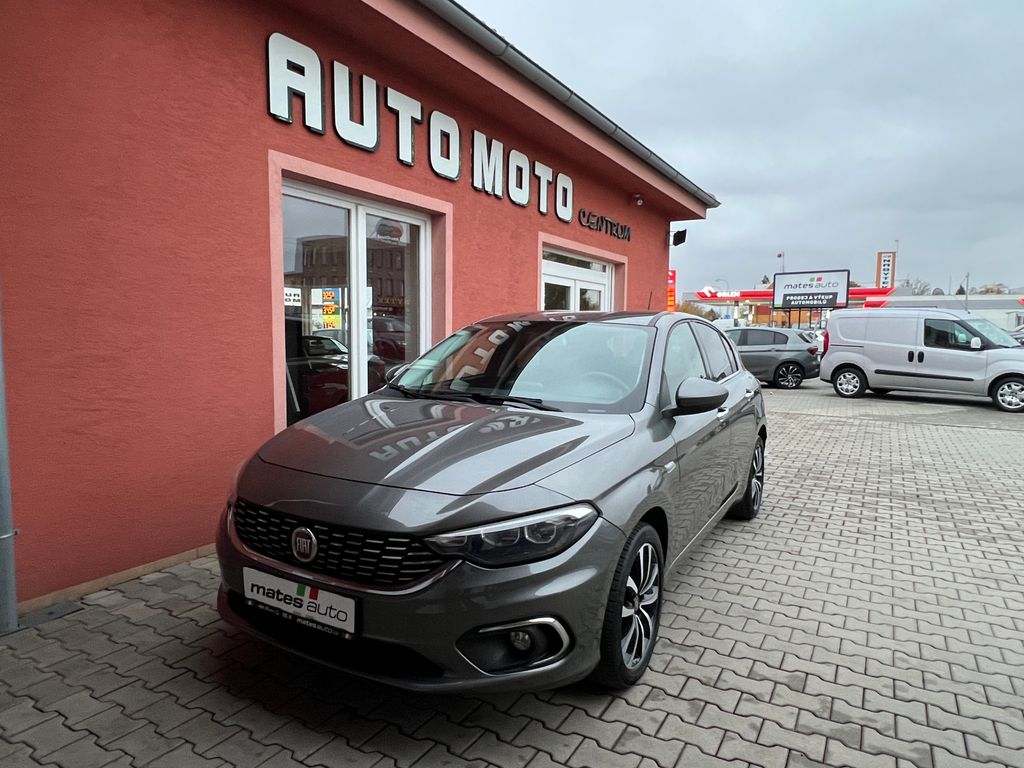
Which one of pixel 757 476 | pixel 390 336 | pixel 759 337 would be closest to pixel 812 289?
pixel 759 337

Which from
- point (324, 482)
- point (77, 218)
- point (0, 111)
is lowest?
point (324, 482)

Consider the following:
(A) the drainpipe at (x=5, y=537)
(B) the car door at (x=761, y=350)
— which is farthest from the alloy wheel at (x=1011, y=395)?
(A) the drainpipe at (x=5, y=537)

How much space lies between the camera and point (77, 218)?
11.1ft

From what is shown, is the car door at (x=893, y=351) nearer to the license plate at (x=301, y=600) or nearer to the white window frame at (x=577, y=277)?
the white window frame at (x=577, y=277)

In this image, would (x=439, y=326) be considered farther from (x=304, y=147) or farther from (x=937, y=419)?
(x=937, y=419)

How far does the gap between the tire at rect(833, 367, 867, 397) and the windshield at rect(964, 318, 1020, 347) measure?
2239 millimetres

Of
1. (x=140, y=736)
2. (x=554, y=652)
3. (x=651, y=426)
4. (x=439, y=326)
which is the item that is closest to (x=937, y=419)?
(x=439, y=326)

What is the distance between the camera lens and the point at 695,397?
10.1 feet

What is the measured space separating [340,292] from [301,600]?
3593mm

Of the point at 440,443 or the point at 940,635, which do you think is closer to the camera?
the point at 440,443

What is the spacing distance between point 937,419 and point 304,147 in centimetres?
1134

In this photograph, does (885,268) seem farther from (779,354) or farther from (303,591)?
(303,591)

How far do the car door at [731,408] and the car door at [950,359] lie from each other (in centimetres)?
1022

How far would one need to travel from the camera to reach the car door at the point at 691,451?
3.17 meters
